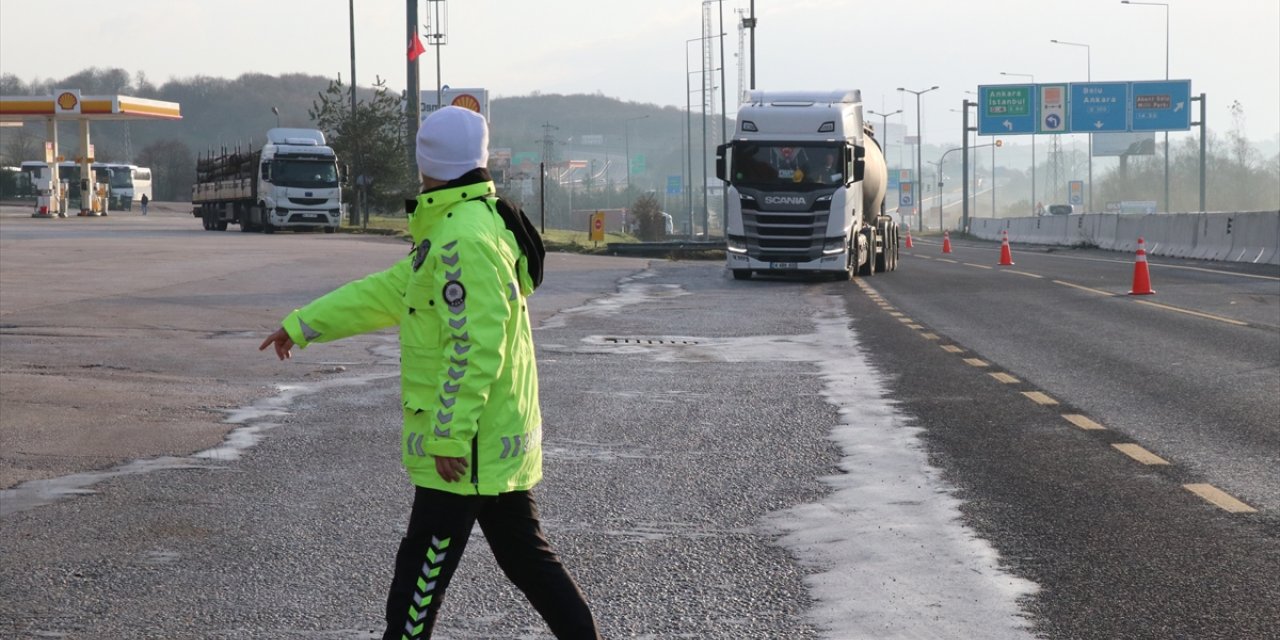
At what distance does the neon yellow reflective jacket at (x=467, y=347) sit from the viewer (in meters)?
4.08

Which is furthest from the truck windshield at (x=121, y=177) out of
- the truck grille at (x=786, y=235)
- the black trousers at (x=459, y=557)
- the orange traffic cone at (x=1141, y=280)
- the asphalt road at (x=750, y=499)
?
the black trousers at (x=459, y=557)

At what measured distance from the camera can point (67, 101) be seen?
7562 cm

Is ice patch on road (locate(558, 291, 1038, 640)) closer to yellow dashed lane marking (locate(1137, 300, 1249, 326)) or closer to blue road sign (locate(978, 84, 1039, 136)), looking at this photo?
yellow dashed lane marking (locate(1137, 300, 1249, 326))

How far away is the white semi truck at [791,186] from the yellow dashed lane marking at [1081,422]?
18.7 meters

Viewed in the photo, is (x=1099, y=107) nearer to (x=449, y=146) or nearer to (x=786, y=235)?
(x=786, y=235)

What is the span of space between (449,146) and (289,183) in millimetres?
50679

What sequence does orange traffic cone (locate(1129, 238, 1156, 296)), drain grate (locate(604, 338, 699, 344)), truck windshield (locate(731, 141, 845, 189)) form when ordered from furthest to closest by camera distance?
truck windshield (locate(731, 141, 845, 189))
orange traffic cone (locate(1129, 238, 1156, 296))
drain grate (locate(604, 338, 699, 344))

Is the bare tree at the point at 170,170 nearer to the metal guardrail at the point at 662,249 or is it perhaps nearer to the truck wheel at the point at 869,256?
the metal guardrail at the point at 662,249

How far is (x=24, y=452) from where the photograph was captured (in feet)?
30.2

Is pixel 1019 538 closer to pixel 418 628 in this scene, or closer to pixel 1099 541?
pixel 1099 541

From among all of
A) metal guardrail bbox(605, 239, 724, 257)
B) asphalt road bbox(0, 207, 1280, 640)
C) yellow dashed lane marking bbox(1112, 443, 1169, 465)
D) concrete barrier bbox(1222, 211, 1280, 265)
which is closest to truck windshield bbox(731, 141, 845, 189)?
concrete barrier bbox(1222, 211, 1280, 265)

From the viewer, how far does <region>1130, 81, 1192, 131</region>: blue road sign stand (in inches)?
2598

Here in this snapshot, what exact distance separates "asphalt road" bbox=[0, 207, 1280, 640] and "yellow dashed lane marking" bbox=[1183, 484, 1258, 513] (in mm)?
67

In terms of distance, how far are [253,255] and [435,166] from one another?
32.9 meters
